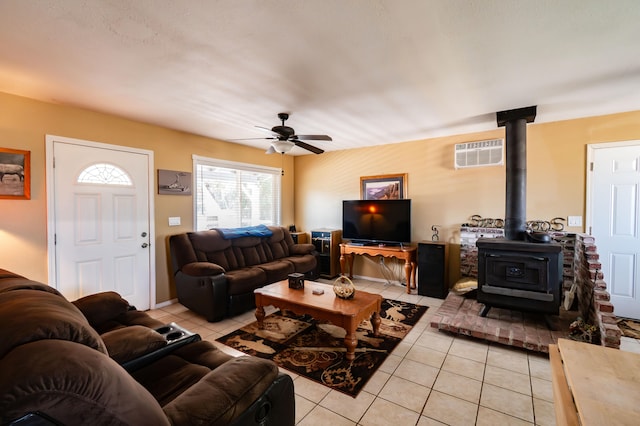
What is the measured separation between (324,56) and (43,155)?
3.05 metres

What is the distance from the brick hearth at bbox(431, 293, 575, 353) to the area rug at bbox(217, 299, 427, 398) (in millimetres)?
434

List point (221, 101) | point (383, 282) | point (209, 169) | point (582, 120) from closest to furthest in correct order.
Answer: point (221, 101) → point (582, 120) → point (209, 169) → point (383, 282)

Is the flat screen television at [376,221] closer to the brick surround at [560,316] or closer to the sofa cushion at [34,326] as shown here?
the brick surround at [560,316]

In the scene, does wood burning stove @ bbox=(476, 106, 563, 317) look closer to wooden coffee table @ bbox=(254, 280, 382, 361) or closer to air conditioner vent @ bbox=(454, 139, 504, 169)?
air conditioner vent @ bbox=(454, 139, 504, 169)

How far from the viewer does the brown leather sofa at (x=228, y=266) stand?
3320mm

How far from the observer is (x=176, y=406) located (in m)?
1.02

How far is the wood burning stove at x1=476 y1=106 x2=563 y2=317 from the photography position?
278cm

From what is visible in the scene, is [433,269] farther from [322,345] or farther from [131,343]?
[131,343]

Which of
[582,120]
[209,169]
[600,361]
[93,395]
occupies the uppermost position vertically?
[582,120]

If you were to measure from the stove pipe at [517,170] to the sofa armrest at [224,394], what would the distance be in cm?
314

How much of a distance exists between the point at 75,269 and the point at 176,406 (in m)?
3.00

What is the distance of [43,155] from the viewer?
287 cm

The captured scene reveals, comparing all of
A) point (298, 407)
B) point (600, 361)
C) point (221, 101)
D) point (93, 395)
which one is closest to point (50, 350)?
point (93, 395)

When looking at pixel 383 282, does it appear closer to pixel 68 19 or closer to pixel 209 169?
pixel 209 169
